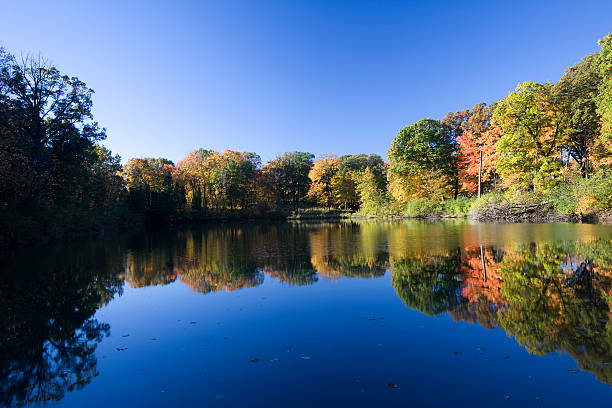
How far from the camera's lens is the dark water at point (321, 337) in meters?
3.08

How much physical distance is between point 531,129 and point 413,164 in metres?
15.1

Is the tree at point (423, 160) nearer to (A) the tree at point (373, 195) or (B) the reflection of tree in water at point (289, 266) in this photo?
(A) the tree at point (373, 195)

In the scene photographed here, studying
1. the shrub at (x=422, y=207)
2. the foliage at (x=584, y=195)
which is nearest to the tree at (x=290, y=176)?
the shrub at (x=422, y=207)

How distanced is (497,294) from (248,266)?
6.88 metres

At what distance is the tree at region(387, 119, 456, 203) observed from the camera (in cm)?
3775

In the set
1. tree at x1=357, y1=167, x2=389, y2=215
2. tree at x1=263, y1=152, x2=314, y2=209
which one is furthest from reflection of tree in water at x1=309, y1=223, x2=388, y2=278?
tree at x1=263, y1=152, x2=314, y2=209

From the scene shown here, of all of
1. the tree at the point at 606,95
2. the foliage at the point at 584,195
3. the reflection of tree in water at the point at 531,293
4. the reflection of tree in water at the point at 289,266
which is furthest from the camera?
the foliage at the point at 584,195

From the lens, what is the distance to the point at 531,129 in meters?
24.8

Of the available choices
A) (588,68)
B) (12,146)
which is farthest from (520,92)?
(12,146)

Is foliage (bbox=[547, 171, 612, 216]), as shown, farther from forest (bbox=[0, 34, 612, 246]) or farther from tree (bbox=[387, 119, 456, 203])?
tree (bbox=[387, 119, 456, 203])

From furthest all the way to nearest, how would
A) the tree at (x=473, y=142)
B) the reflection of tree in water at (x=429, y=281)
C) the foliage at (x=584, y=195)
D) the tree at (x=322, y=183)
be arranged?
the tree at (x=322, y=183) → the tree at (x=473, y=142) → the foliage at (x=584, y=195) → the reflection of tree in water at (x=429, y=281)

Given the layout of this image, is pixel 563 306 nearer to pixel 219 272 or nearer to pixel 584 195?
pixel 219 272

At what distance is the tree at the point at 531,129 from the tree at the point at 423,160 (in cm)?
1161

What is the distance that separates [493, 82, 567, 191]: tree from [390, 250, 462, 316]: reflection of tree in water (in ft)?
63.7
